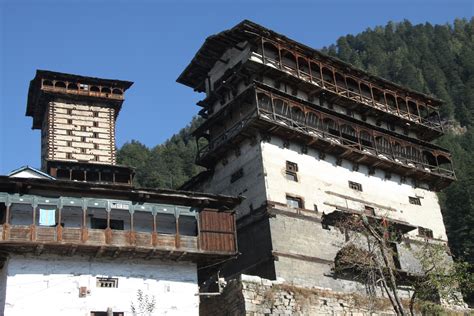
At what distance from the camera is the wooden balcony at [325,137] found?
39.1m

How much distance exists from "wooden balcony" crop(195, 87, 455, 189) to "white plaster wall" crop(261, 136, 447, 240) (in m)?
0.79

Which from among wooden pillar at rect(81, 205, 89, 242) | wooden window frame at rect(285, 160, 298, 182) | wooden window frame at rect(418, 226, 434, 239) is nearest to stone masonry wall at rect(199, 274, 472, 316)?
wooden pillar at rect(81, 205, 89, 242)

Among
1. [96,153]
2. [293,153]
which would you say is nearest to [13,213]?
[293,153]

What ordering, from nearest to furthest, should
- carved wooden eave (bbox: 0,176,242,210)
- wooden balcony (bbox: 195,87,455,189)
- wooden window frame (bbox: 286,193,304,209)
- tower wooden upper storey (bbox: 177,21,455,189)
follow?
carved wooden eave (bbox: 0,176,242,210) < wooden window frame (bbox: 286,193,304,209) < wooden balcony (bbox: 195,87,455,189) < tower wooden upper storey (bbox: 177,21,455,189)

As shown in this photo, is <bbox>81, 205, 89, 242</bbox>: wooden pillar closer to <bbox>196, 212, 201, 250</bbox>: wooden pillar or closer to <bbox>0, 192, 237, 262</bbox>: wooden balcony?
<bbox>0, 192, 237, 262</bbox>: wooden balcony

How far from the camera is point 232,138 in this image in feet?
130

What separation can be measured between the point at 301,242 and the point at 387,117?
14.4 meters

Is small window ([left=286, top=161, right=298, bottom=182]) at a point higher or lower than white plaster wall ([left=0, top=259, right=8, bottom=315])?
higher

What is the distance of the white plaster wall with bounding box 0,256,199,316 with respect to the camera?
27156 millimetres

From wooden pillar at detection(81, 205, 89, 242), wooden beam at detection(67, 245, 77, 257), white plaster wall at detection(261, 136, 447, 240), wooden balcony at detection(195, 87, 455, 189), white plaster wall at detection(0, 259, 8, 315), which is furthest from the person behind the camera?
wooden balcony at detection(195, 87, 455, 189)

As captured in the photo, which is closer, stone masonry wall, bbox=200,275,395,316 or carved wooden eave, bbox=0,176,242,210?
carved wooden eave, bbox=0,176,242,210

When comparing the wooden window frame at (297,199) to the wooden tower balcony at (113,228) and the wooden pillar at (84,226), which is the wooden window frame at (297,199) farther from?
the wooden pillar at (84,226)

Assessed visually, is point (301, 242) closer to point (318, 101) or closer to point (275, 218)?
point (275, 218)

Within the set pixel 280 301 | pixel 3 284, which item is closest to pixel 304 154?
pixel 280 301
